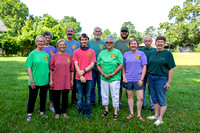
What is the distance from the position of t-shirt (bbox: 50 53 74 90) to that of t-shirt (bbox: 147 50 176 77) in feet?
6.80

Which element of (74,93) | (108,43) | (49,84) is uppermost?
(108,43)

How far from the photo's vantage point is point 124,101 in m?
5.34

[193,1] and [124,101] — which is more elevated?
[193,1]

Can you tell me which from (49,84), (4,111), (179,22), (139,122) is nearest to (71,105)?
(49,84)

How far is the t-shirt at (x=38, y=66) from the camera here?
344cm

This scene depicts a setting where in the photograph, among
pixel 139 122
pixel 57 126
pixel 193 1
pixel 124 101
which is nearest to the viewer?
pixel 57 126

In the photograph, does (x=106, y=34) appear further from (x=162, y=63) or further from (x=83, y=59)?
(x=162, y=63)

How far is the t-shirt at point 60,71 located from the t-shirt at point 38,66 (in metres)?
0.18

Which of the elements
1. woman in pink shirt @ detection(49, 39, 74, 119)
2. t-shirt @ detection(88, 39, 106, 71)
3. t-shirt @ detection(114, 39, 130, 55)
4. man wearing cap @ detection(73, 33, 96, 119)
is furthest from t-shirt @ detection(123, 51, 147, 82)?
woman in pink shirt @ detection(49, 39, 74, 119)

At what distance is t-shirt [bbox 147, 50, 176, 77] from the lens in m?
3.46

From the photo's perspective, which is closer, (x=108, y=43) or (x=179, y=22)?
(x=108, y=43)

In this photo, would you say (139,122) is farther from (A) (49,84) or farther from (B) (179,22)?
(B) (179,22)

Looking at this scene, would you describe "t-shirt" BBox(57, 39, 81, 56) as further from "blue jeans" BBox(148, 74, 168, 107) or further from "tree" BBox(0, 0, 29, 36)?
"tree" BBox(0, 0, 29, 36)

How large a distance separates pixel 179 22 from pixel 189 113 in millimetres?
56476
